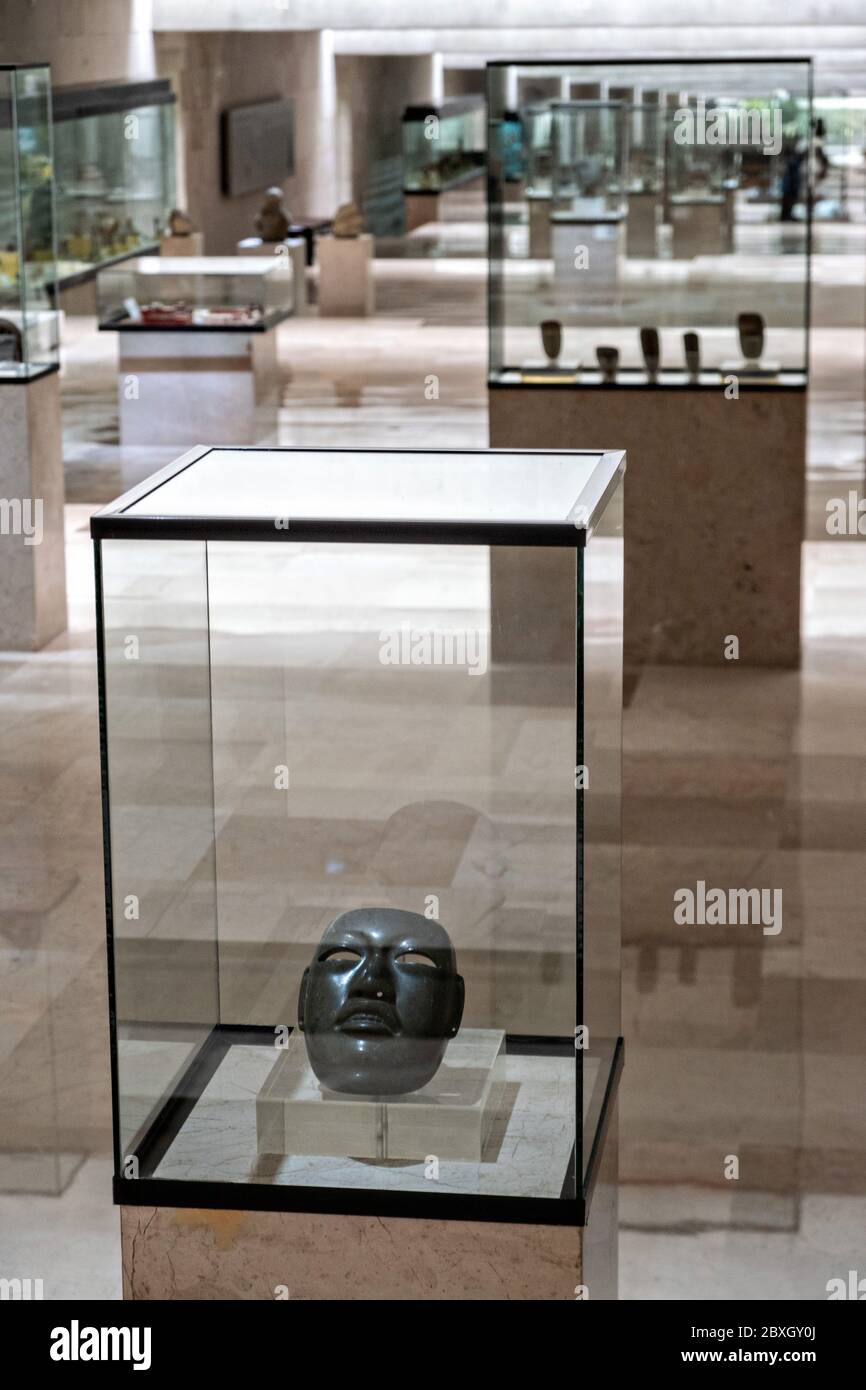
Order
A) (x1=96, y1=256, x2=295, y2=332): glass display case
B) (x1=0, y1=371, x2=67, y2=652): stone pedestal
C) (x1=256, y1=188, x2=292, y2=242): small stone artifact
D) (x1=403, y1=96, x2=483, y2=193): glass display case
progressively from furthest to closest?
(x1=403, y1=96, x2=483, y2=193): glass display case
(x1=256, y1=188, x2=292, y2=242): small stone artifact
(x1=96, y1=256, x2=295, y2=332): glass display case
(x1=0, y1=371, x2=67, y2=652): stone pedestal

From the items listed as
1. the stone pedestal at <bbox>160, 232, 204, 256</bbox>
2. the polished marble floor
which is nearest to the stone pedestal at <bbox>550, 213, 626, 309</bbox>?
the polished marble floor

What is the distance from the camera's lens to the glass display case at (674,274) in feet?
34.1

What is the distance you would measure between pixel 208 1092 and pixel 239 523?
97 centimetres

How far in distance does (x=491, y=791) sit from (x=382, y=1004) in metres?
0.44

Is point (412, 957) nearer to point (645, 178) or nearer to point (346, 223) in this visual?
point (645, 178)

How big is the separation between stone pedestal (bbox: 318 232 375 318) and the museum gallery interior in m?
8.97

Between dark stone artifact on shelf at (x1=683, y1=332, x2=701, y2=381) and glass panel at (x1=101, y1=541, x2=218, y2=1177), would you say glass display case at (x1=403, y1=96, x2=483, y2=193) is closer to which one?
dark stone artifact on shelf at (x1=683, y1=332, x2=701, y2=381)

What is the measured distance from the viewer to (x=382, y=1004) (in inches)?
134

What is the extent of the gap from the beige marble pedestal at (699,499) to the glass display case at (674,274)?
12cm

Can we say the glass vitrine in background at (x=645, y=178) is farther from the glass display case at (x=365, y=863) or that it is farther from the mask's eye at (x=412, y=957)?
the mask's eye at (x=412, y=957)

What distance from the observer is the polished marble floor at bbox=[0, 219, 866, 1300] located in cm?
504

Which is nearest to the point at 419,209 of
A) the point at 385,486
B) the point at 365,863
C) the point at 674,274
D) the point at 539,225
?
the point at 539,225
